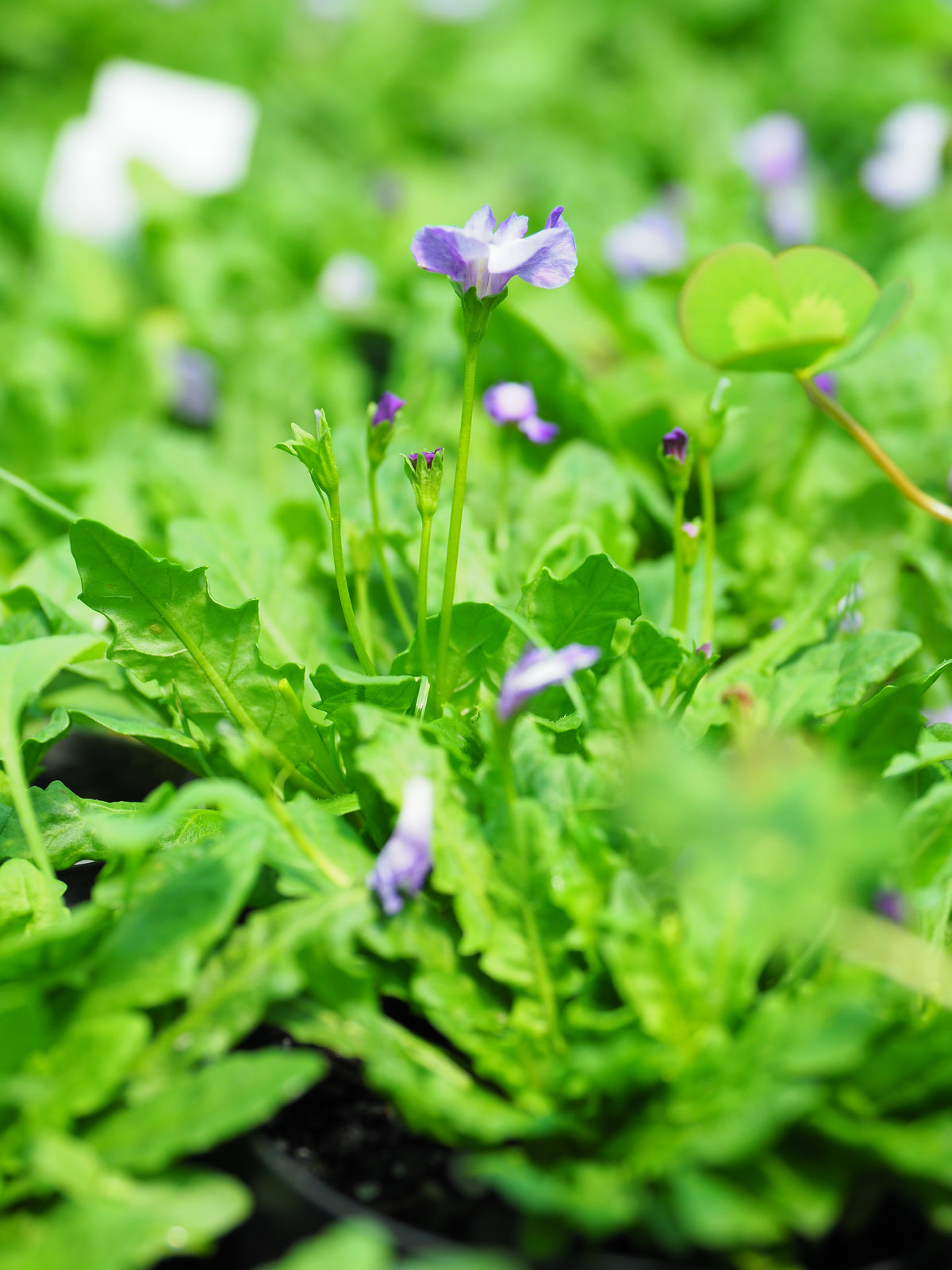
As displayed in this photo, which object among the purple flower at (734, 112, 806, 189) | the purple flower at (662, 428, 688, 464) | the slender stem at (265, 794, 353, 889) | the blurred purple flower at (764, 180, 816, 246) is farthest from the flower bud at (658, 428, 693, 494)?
the purple flower at (734, 112, 806, 189)

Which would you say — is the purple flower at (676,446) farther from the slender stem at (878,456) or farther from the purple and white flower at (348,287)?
the purple and white flower at (348,287)

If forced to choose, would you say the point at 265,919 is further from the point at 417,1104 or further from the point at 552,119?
the point at 552,119

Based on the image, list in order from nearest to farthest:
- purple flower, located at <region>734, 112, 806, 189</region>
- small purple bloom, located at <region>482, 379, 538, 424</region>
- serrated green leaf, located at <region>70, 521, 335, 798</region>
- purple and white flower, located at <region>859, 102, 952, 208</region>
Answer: serrated green leaf, located at <region>70, 521, 335, 798</region> < small purple bloom, located at <region>482, 379, 538, 424</region> < purple and white flower, located at <region>859, 102, 952, 208</region> < purple flower, located at <region>734, 112, 806, 189</region>

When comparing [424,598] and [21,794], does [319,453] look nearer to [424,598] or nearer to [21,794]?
[424,598]

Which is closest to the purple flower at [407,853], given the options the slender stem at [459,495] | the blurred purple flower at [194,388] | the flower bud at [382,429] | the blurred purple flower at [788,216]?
the slender stem at [459,495]

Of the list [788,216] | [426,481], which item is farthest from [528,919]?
[788,216]

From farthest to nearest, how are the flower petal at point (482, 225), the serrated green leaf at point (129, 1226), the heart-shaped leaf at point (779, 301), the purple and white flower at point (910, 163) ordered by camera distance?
1. the purple and white flower at point (910, 163)
2. the heart-shaped leaf at point (779, 301)
3. the flower petal at point (482, 225)
4. the serrated green leaf at point (129, 1226)

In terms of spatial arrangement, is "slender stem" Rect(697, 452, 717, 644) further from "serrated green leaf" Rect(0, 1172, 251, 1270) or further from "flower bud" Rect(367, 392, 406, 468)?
"serrated green leaf" Rect(0, 1172, 251, 1270)
